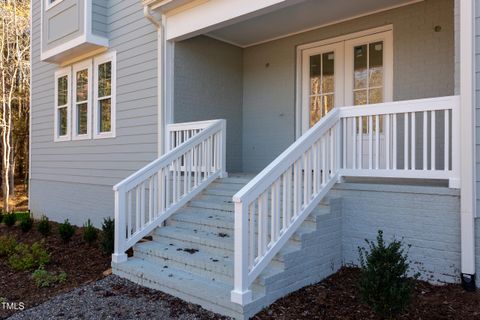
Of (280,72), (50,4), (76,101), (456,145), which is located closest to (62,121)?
(76,101)

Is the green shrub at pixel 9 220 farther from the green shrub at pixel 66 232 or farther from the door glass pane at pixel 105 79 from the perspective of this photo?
the door glass pane at pixel 105 79

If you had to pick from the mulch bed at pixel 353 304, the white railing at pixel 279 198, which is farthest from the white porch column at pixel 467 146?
the white railing at pixel 279 198

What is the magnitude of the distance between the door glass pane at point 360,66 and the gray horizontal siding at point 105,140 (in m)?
3.11

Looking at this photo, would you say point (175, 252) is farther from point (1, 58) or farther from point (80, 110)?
point (1, 58)

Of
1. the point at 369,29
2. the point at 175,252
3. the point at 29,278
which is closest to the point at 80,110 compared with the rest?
the point at 29,278

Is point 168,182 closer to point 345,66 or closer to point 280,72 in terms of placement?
point 280,72

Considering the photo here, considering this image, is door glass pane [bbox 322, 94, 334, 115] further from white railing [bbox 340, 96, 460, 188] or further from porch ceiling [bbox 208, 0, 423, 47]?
white railing [bbox 340, 96, 460, 188]

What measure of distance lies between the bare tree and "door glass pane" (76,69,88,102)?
6413 millimetres

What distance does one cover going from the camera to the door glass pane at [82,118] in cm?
812

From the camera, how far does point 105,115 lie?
762 centimetres

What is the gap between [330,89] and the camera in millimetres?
6312

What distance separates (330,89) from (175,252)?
11.7ft

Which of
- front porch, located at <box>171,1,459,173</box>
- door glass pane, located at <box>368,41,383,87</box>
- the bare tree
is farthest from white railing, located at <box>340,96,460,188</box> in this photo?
the bare tree

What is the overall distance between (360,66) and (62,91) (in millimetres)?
6325
